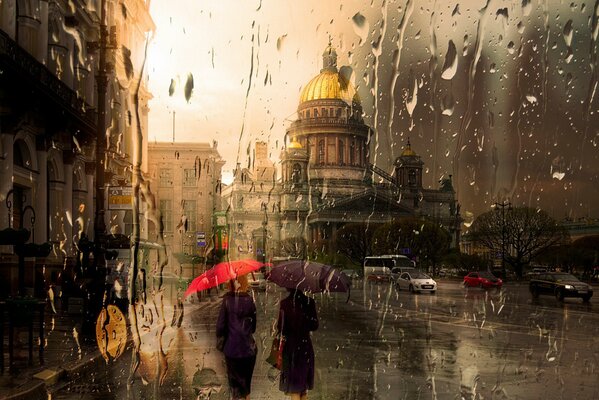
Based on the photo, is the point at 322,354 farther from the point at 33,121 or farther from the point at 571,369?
the point at 33,121

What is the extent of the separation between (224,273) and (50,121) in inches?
785

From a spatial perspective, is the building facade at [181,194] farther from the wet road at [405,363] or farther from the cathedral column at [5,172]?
the wet road at [405,363]

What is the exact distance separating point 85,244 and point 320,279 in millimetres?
12396

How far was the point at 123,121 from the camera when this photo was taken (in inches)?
1576

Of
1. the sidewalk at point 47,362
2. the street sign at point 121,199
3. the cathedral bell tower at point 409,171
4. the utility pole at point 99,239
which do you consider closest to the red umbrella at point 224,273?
the sidewalk at point 47,362

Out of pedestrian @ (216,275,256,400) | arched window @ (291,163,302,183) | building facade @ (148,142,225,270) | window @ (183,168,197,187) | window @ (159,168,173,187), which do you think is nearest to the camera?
pedestrian @ (216,275,256,400)

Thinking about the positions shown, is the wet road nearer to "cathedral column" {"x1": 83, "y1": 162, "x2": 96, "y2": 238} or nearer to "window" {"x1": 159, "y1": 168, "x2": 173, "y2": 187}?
"cathedral column" {"x1": 83, "y1": 162, "x2": 96, "y2": 238}

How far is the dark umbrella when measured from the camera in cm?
682

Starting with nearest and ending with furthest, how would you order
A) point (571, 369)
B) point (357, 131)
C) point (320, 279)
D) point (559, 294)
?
point (320, 279)
point (571, 369)
point (559, 294)
point (357, 131)

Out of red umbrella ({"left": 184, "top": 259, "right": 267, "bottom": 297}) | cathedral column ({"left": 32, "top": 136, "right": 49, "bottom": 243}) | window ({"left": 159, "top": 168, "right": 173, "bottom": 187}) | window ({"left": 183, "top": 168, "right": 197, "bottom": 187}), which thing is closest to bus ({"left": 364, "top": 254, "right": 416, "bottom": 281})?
window ({"left": 183, "top": 168, "right": 197, "bottom": 187})

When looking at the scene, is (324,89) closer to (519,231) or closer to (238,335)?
(519,231)

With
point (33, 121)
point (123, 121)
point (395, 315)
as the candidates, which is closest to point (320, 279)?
point (395, 315)

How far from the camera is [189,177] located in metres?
75.1

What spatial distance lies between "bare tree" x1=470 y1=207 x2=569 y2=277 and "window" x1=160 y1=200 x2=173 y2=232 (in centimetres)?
2750
